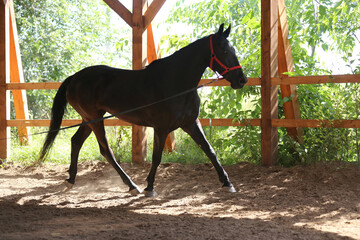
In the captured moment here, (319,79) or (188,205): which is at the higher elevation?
(319,79)

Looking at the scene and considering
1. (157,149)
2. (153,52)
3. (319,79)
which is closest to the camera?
(157,149)

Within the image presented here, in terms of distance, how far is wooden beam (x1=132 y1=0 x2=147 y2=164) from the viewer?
5965 millimetres

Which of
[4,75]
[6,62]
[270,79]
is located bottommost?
[270,79]

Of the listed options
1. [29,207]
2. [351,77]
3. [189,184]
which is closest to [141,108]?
[189,184]

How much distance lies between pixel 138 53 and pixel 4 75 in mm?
2619

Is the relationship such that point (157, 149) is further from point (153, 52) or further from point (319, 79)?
point (153, 52)

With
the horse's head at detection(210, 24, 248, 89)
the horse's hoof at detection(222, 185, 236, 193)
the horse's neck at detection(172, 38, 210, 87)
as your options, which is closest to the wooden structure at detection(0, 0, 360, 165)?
the horse's hoof at detection(222, 185, 236, 193)

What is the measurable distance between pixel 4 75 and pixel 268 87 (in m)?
4.58

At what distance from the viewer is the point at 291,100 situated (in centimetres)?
547

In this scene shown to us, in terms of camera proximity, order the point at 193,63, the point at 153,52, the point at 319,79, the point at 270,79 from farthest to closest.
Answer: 1. the point at 153,52
2. the point at 270,79
3. the point at 319,79
4. the point at 193,63

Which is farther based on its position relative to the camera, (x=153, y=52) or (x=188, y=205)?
(x=153, y=52)

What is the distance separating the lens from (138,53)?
601cm

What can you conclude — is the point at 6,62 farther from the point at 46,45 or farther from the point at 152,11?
the point at 46,45

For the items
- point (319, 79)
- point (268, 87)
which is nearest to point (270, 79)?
point (268, 87)
